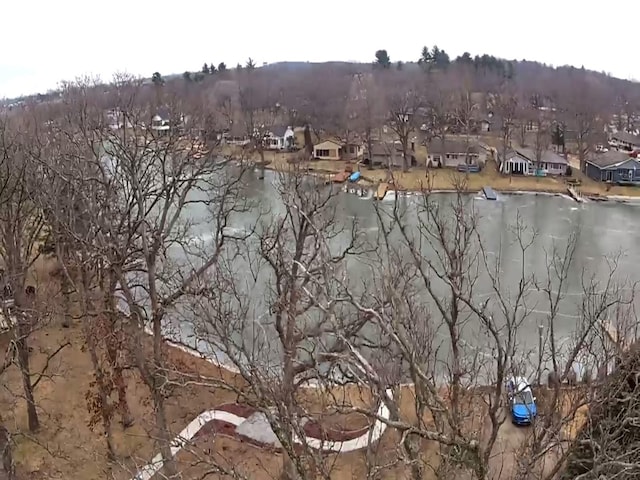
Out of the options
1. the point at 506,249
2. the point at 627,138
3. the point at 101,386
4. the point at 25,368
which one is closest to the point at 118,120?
the point at 25,368

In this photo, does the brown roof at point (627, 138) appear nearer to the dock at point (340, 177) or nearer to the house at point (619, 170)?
the house at point (619, 170)

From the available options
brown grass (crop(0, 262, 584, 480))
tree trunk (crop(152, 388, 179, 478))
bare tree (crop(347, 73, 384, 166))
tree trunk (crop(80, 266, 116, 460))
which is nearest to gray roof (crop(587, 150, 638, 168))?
bare tree (crop(347, 73, 384, 166))

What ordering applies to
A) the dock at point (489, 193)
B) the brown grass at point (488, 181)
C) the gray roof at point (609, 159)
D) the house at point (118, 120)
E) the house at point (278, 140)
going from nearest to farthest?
1. the house at point (118, 120)
2. the dock at point (489, 193)
3. the brown grass at point (488, 181)
4. the gray roof at point (609, 159)
5. the house at point (278, 140)

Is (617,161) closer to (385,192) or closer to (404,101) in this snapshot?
(385,192)

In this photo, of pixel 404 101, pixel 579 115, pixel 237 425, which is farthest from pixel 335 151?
pixel 237 425

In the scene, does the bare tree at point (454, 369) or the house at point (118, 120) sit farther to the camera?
the house at point (118, 120)

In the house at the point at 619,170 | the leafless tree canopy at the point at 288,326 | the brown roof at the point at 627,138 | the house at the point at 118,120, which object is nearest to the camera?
the leafless tree canopy at the point at 288,326

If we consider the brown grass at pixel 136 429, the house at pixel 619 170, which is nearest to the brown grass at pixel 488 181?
the house at pixel 619 170
